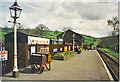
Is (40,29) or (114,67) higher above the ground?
(40,29)

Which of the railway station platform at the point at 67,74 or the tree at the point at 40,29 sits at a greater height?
the tree at the point at 40,29

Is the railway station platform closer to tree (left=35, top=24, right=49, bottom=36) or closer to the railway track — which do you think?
the railway track

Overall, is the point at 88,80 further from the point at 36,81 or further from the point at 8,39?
the point at 8,39

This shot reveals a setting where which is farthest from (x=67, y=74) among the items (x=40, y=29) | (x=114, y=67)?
(x=40, y=29)

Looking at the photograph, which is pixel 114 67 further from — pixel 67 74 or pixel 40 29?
pixel 40 29

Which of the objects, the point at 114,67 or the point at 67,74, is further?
the point at 114,67

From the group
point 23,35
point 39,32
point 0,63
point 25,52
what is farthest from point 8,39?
point 39,32

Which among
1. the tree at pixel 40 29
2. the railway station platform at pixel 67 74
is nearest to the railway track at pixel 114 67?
the railway station platform at pixel 67 74

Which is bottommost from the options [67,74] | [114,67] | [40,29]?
[114,67]

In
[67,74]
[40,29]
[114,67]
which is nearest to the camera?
[67,74]

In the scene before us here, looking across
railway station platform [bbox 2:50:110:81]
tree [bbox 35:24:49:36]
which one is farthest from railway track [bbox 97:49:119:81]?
tree [bbox 35:24:49:36]

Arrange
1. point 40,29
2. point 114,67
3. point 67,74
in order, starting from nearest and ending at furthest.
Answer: point 67,74 → point 114,67 → point 40,29

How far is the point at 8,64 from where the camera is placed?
8586 mm

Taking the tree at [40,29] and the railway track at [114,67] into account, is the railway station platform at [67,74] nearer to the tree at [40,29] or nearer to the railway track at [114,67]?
the railway track at [114,67]
